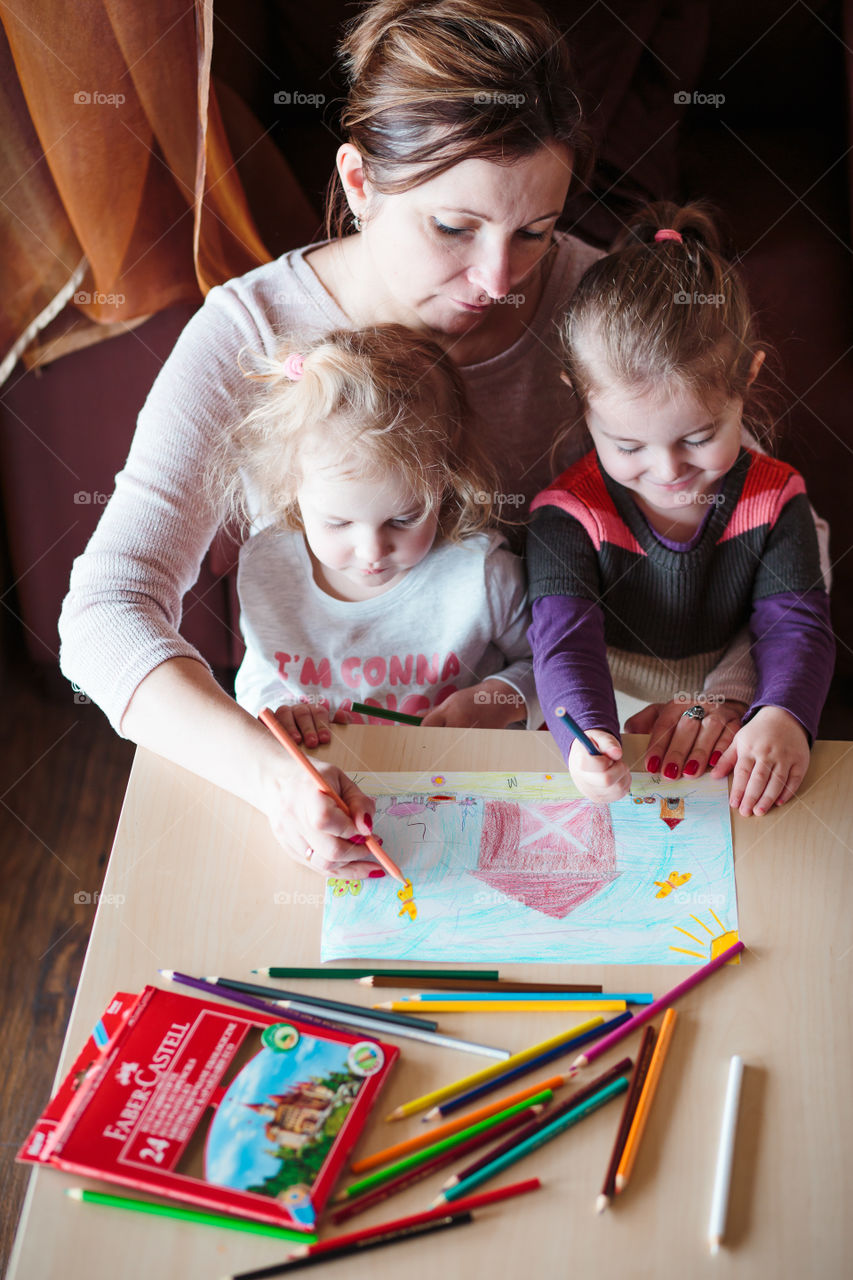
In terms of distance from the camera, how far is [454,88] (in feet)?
3.88

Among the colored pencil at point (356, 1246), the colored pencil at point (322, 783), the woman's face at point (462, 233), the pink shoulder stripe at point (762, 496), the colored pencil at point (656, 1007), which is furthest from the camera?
the pink shoulder stripe at point (762, 496)

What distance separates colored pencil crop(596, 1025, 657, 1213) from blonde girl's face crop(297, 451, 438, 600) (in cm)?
63

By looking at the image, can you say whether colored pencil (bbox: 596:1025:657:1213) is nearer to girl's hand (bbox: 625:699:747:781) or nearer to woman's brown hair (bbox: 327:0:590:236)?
girl's hand (bbox: 625:699:747:781)

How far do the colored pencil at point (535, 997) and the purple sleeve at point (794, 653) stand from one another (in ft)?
1.31

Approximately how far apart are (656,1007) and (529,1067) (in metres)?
0.12

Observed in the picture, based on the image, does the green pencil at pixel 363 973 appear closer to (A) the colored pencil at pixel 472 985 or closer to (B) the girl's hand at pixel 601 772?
(A) the colored pencil at pixel 472 985

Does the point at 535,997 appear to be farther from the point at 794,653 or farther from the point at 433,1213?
the point at 794,653

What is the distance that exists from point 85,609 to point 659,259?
75cm

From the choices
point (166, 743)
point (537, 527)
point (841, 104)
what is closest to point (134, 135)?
point (537, 527)

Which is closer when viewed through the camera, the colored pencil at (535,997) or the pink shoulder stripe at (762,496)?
the colored pencil at (535,997)

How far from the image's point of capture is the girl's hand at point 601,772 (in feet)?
3.45

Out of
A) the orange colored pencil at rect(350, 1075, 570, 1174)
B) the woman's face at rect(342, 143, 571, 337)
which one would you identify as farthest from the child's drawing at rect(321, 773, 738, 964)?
the woman's face at rect(342, 143, 571, 337)

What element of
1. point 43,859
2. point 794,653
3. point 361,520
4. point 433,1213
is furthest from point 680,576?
point 43,859

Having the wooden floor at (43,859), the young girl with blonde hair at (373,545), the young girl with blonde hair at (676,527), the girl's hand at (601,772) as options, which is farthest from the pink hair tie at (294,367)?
the wooden floor at (43,859)
